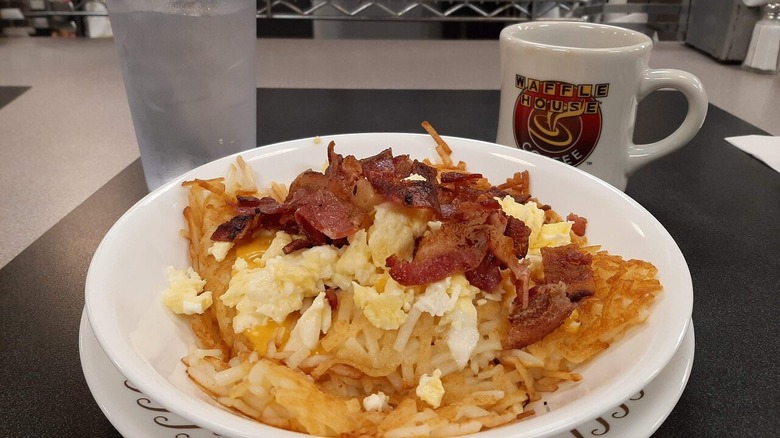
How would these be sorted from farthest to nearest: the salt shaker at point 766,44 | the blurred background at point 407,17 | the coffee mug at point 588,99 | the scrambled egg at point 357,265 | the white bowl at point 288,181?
the blurred background at point 407,17 < the salt shaker at point 766,44 < the coffee mug at point 588,99 < the scrambled egg at point 357,265 < the white bowl at point 288,181

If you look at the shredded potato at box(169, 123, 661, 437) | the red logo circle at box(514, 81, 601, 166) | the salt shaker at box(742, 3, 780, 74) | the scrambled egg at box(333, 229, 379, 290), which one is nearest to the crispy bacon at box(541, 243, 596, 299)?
the shredded potato at box(169, 123, 661, 437)

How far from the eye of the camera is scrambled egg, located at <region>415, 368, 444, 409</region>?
75cm

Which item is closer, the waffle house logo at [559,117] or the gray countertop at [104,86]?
the waffle house logo at [559,117]

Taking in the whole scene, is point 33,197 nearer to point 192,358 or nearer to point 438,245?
point 192,358

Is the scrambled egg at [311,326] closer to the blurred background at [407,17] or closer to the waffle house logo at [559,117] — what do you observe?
the waffle house logo at [559,117]

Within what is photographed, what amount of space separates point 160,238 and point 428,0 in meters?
2.06

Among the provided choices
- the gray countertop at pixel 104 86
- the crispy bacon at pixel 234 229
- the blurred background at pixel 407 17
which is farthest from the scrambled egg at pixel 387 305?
the blurred background at pixel 407 17

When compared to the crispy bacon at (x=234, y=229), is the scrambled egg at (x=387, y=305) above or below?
below

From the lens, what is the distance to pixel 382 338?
81 centimetres

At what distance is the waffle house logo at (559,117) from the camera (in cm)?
119

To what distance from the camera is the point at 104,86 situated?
7.82 ft

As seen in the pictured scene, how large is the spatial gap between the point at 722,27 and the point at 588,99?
1.86 metres

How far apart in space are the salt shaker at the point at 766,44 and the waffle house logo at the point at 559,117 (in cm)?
170

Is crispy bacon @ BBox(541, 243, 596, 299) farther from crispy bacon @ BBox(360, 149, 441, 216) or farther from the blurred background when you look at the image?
the blurred background
